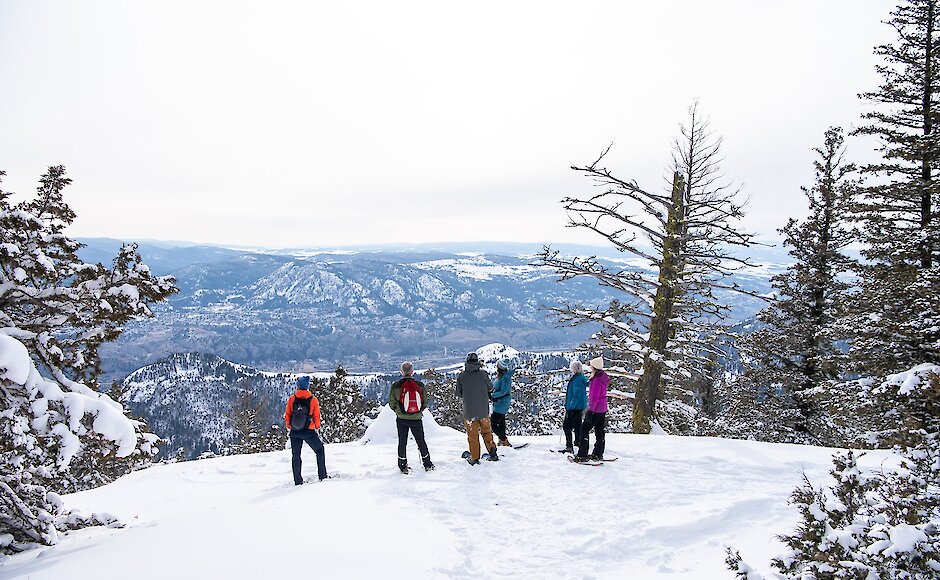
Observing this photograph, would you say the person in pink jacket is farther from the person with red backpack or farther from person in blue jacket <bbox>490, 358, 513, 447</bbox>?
the person with red backpack

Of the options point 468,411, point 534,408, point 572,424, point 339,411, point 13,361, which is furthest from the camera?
point 534,408

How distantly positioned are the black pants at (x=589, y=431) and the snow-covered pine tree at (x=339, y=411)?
27307 millimetres

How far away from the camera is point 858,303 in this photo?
1273cm

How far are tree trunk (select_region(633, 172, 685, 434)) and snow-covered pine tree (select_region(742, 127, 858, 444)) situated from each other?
4.25 m

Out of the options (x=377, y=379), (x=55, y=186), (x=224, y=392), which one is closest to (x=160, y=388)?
(x=224, y=392)

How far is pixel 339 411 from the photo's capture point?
120ft

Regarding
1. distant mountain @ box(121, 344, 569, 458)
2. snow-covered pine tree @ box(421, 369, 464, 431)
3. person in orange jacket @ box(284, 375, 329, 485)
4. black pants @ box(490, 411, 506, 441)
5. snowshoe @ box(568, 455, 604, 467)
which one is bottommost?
distant mountain @ box(121, 344, 569, 458)

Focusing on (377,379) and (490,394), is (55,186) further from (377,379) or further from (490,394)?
(377,379)

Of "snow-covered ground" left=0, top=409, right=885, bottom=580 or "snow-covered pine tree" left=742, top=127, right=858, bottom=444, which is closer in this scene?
"snow-covered ground" left=0, top=409, right=885, bottom=580

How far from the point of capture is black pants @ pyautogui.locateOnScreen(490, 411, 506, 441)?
34.6 ft

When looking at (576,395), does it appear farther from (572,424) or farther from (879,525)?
(879,525)

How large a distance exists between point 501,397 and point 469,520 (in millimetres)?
3657

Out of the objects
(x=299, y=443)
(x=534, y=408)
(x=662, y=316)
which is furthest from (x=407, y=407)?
(x=534, y=408)

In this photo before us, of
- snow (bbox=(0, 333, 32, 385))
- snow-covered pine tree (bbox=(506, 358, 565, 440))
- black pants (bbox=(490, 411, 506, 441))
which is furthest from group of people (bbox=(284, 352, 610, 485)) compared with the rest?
snow-covered pine tree (bbox=(506, 358, 565, 440))
